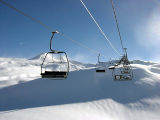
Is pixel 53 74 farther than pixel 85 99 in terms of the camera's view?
No

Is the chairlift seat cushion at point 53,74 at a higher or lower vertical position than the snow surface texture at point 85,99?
higher

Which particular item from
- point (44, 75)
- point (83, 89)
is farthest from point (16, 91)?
point (44, 75)

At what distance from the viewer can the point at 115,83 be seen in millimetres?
44344

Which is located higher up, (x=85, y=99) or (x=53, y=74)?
(x=53, y=74)

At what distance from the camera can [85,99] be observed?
3731 cm

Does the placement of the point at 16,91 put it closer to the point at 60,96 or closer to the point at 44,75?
the point at 60,96

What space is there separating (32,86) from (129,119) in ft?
93.8

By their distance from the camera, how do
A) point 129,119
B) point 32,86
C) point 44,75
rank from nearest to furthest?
1. point 44,75
2. point 129,119
3. point 32,86

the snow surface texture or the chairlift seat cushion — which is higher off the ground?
the chairlift seat cushion

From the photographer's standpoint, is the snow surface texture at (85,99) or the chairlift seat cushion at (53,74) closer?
the chairlift seat cushion at (53,74)

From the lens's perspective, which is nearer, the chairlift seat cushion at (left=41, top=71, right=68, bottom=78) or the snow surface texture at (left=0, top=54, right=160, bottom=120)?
the chairlift seat cushion at (left=41, top=71, right=68, bottom=78)

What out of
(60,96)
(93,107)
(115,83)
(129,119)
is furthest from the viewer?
(115,83)

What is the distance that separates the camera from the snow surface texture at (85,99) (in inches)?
1133

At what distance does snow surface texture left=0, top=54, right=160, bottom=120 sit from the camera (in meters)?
28.8
